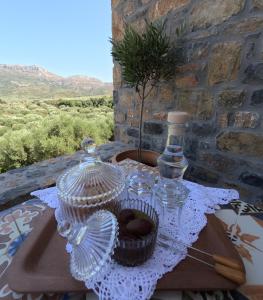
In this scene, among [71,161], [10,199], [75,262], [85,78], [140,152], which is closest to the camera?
[75,262]

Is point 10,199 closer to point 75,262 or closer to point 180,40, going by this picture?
point 75,262

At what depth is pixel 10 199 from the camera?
936 mm

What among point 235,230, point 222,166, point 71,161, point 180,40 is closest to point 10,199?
point 71,161

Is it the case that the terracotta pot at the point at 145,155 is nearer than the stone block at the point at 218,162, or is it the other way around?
the stone block at the point at 218,162

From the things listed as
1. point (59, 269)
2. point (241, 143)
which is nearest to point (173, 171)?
point (59, 269)

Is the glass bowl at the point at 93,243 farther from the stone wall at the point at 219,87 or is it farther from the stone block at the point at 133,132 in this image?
the stone block at the point at 133,132

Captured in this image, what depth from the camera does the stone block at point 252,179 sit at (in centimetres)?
91

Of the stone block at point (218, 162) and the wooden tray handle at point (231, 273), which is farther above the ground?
the wooden tray handle at point (231, 273)

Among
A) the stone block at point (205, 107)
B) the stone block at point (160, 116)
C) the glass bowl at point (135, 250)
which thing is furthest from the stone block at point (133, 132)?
the glass bowl at point (135, 250)

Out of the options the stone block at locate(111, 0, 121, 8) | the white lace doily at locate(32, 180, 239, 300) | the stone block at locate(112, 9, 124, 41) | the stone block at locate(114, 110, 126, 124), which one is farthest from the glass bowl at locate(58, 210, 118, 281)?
the stone block at locate(111, 0, 121, 8)

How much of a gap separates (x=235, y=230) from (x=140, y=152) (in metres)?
0.79

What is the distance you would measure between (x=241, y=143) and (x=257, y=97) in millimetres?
229

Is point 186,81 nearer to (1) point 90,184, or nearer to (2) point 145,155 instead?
(2) point 145,155

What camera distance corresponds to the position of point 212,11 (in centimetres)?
92
